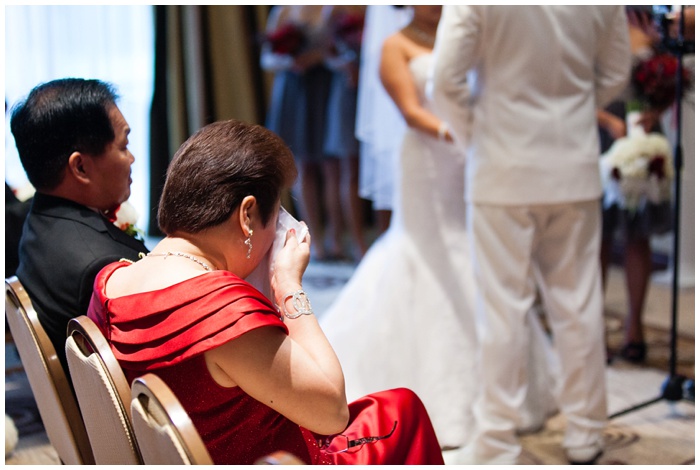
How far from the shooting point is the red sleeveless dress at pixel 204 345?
1.09m

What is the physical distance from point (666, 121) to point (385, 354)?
2.70m

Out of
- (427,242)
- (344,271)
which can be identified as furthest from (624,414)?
(344,271)

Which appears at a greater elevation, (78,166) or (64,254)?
(78,166)

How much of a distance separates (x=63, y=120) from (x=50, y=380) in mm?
484

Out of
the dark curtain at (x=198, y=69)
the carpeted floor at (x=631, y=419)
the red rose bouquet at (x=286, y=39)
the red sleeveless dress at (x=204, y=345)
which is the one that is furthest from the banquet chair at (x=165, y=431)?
→ the dark curtain at (x=198, y=69)

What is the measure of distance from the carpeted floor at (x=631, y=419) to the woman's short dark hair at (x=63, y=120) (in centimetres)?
141

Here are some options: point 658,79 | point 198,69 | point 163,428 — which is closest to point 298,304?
point 163,428

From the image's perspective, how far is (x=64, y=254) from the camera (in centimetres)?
151

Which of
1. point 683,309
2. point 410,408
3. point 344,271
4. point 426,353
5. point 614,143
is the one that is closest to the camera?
point 410,408

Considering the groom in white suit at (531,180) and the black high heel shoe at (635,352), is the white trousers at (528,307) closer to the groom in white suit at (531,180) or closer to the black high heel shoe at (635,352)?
the groom in white suit at (531,180)

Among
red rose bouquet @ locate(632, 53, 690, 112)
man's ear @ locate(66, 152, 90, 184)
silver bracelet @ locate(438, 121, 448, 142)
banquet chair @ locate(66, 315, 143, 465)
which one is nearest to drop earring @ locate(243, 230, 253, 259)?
banquet chair @ locate(66, 315, 143, 465)

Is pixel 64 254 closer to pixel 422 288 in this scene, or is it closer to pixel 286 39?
pixel 422 288

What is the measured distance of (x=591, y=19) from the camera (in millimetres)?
2293

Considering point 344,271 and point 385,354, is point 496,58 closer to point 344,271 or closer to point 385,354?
point 385,354
